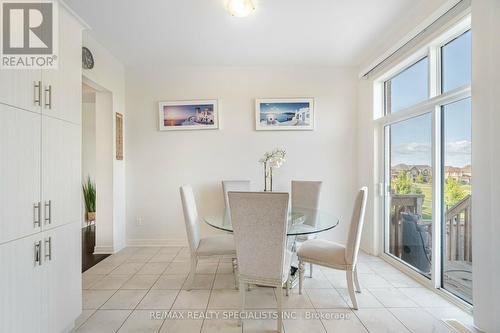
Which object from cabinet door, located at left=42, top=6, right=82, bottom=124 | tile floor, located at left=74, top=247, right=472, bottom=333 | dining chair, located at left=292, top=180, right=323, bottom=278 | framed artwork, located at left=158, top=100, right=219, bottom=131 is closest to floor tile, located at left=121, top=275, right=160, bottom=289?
tile floor, located at left=74, top=247, right=472, bottom=333

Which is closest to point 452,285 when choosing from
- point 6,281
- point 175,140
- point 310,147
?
point 310,147

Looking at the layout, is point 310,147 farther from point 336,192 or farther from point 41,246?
point 41,246

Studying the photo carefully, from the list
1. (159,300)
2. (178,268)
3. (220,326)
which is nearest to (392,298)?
(220,326)

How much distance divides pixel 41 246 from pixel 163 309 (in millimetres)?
1113

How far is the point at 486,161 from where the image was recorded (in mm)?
1721

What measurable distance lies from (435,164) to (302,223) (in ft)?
4.74

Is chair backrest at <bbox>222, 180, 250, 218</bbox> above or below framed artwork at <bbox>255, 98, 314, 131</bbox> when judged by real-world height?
below

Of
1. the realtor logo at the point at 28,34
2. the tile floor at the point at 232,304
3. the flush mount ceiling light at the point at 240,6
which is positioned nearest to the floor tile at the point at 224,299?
the tile floor at the point at 232,304

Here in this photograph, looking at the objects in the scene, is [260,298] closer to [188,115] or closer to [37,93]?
[37,93]

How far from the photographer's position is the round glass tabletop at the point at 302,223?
82.4 inches

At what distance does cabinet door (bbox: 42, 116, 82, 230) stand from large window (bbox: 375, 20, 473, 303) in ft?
10.2

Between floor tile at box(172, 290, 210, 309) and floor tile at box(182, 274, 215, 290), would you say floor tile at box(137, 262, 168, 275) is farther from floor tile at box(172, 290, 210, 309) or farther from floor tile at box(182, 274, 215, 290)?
floor tile at box(172, 290, 210, 309)

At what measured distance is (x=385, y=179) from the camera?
335 cm

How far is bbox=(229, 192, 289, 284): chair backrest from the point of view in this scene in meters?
1.76
